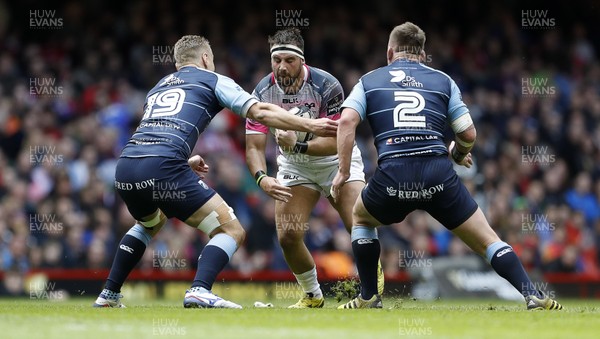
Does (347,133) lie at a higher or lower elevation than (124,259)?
higher

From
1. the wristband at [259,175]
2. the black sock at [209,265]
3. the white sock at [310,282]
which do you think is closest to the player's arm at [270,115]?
the wristband at [259,175]

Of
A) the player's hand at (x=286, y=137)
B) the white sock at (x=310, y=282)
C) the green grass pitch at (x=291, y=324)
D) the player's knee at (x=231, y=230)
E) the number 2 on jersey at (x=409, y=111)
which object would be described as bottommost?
the white sock at (x=310, y=282)

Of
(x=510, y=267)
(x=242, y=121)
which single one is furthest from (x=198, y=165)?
(x=242, y=121)

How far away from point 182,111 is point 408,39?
2045 mm

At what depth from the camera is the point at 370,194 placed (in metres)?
9.32

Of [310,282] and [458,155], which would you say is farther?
[310,282]

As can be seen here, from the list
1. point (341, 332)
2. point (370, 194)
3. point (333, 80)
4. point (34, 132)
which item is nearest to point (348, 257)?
point (34, 132)

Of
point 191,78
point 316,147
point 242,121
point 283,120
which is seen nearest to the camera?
point 283,120

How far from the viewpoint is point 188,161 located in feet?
32.3

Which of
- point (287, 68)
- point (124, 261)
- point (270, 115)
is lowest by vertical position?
point (124, 261)

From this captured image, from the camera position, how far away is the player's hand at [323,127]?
31.0ft

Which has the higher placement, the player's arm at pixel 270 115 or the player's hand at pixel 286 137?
the player's arm at pixel 270 115

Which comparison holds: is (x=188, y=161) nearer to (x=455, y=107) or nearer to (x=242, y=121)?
(x=455, y=107)

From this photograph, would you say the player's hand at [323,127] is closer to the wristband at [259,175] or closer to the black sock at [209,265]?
the wristband at [259,175]
